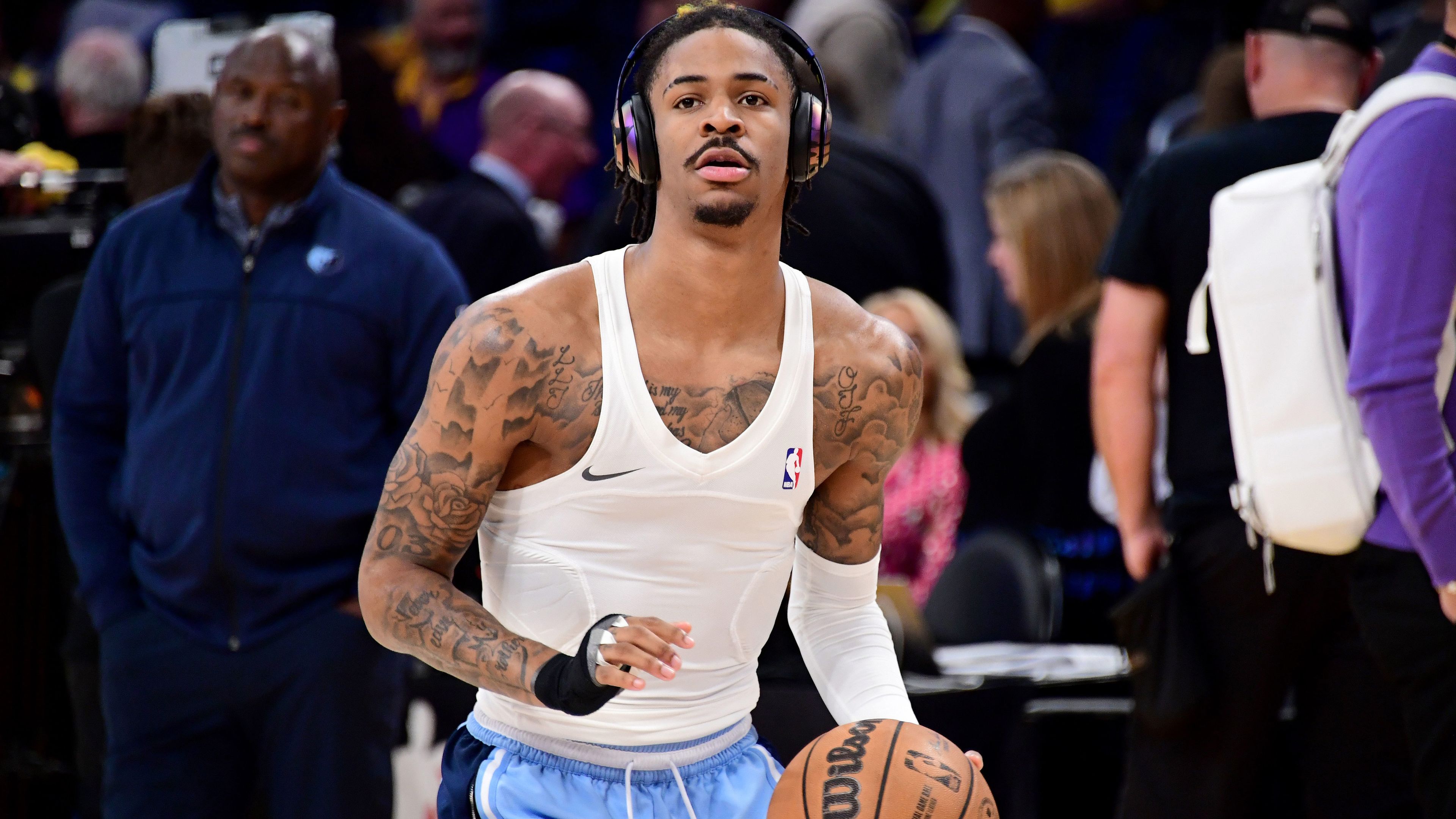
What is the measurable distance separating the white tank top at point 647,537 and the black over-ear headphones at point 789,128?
0.17 metres

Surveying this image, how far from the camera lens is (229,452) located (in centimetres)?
355

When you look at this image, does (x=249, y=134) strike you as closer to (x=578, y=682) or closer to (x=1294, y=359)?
(x=578, y=682)

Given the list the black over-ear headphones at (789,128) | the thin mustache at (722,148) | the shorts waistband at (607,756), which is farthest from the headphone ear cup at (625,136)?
the shorts waistband at (607,756)

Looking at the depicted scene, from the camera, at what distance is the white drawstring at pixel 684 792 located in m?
2.43

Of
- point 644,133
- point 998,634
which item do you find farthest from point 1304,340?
point 998,634

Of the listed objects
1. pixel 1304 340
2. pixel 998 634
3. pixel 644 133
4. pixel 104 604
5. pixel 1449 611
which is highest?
pixel 644 133

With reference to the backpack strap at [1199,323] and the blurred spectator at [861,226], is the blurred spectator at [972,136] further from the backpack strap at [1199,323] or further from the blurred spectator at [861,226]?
the backpack strap at [1199,323]

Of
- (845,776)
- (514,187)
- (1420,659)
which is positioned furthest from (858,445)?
(514,187)

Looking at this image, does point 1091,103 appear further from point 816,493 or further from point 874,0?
point 816,493

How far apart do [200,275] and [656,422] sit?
5.50ft

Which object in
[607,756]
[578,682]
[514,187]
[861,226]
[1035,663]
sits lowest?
[1035,663]

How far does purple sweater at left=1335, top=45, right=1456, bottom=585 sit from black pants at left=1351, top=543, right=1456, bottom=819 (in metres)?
0.10

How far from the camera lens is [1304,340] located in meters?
3.19

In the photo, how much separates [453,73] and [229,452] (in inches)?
202
